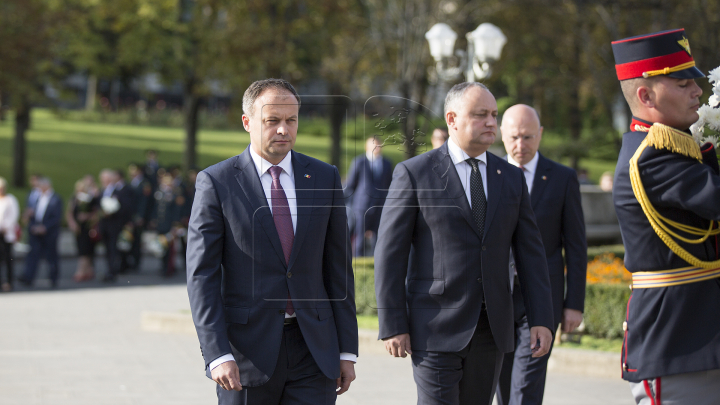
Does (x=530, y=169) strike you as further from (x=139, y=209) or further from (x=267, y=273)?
(x=139, y=209)

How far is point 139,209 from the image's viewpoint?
18578 mm

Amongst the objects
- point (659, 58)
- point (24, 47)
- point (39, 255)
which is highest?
point (24, 47)

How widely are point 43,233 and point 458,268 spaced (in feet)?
44.4

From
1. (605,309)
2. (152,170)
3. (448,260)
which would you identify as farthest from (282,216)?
(152,170)

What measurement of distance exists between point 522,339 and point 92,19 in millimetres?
27806

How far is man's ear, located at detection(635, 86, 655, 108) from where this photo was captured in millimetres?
3633

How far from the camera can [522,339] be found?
5332 millimetres

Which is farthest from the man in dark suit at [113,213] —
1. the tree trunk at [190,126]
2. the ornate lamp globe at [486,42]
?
the tree trunk at [190,126]

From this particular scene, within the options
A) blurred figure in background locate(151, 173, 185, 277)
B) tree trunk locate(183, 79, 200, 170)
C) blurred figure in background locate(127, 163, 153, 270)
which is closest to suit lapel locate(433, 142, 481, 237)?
blurred figure in background locate(151, 173, 185, 277)

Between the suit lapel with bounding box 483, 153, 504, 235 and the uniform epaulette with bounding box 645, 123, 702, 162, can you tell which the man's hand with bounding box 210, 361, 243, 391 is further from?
the uniform epaulette with bounding box 645, 123, 702, 162

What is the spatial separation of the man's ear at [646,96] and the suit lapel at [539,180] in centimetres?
202

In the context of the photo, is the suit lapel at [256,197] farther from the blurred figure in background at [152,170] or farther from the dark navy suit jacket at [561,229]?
the blurred figure in background at [152,170]

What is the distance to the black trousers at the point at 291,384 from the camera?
375cm

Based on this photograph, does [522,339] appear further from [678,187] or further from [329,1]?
[329,1]
